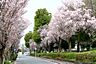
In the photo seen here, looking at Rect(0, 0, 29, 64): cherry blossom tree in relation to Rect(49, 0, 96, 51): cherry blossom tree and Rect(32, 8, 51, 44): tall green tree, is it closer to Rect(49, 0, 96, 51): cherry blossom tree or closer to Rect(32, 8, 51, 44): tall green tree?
Rect(49, 0, 96, 51): cherry blossom tree

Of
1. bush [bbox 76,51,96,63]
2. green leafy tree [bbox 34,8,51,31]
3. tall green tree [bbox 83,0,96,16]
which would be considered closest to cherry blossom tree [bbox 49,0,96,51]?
tall green tree [bbox 83,0,96,16]

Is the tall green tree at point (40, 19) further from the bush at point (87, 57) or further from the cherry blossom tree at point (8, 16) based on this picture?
the cherry blossom tree at point (8, 16)

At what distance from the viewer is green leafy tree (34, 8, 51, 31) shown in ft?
270

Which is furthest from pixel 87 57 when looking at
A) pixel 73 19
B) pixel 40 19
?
pixel 40 19

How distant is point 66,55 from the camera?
155ft

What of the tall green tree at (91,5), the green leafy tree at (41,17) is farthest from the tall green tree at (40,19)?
the tall green tree at (91,5)

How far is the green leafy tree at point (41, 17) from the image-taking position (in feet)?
270

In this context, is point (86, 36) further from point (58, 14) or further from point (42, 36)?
point (42, 36)

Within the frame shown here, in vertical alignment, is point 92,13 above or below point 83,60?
above

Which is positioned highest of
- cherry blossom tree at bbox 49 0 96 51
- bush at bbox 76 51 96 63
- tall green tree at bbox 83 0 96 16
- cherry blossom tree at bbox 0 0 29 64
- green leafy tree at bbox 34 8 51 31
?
green leafy tree at bbox 34 8 51 31

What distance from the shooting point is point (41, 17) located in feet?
271

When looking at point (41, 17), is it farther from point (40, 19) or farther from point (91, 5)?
point (91, 5)

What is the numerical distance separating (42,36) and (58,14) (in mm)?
27743

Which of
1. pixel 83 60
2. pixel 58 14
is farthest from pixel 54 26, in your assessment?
pixel 83 60
